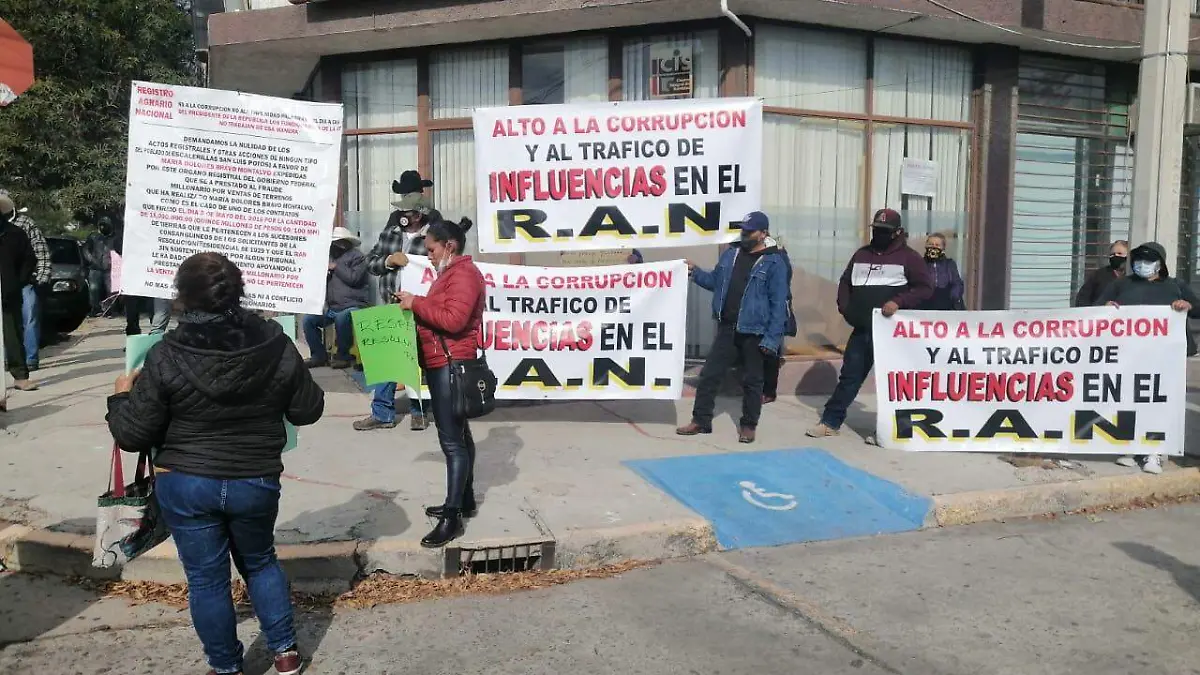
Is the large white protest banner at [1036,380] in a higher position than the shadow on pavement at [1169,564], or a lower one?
higher

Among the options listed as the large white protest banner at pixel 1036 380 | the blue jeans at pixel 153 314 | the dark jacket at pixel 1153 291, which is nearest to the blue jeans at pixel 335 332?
the blue jeans at pixel 153 314

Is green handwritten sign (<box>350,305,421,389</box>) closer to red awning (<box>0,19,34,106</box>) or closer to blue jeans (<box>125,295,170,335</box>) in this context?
blue jeans (<box>125,295,170,335</box>)

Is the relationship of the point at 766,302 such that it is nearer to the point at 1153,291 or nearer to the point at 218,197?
the point at 1153,291

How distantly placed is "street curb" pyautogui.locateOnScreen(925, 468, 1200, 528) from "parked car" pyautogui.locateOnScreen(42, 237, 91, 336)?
12583 mm

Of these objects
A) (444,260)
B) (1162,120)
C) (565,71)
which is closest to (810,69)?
(565,71)

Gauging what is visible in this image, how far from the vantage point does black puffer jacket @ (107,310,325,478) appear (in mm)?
3146

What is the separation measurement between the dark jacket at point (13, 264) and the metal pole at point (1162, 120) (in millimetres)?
10072

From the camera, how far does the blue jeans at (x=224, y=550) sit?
3.25m

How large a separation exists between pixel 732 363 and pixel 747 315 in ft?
1.70

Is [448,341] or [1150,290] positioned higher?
[1150,290]

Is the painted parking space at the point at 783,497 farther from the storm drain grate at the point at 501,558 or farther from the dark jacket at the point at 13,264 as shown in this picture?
the dark jacket at the point at 13,264

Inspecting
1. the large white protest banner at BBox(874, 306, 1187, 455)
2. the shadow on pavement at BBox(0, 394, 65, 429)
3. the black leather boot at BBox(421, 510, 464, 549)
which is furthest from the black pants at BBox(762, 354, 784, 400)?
the shadow on pavement at BBox(0, 394, 65, 429)

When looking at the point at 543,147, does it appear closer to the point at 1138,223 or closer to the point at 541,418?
the point at 541,418

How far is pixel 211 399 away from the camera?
3162 mm
